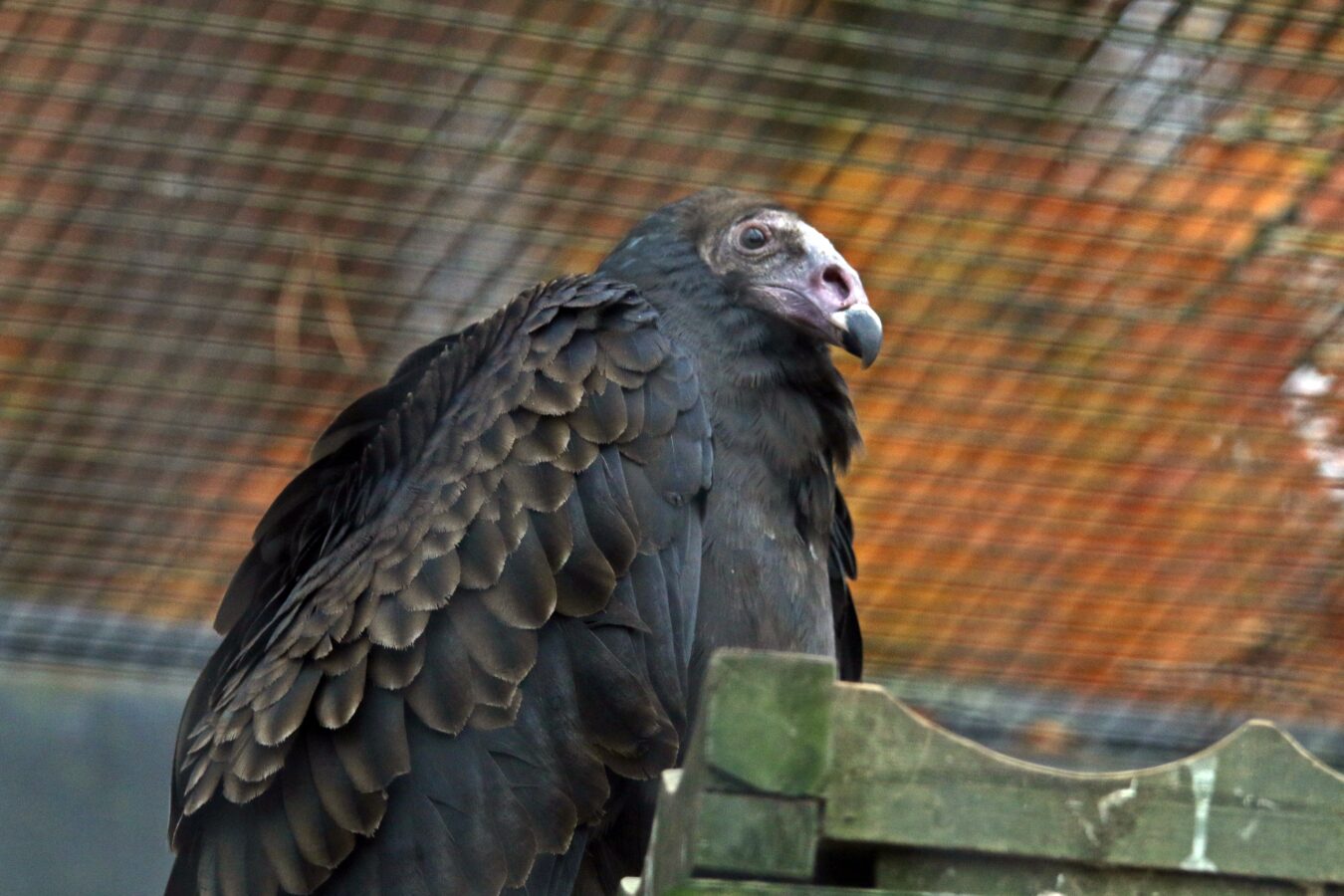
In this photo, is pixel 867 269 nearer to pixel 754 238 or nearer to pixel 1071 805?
pixel 754 238

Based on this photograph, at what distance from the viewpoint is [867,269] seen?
21.4 feet

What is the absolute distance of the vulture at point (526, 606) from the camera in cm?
413

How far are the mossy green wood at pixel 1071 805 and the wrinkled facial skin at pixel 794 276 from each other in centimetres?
222

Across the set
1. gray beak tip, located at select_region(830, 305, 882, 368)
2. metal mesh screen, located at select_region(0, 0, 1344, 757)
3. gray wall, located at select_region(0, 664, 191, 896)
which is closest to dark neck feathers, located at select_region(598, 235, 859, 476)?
gray beak tip, located at select_region(830, 305, 882, 368)

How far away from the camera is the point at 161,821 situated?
6.35m

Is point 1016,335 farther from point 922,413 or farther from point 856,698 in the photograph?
point 856,698

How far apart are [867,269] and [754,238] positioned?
1646mm

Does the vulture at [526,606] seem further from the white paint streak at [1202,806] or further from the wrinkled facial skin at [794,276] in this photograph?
the white paint streak at [1202,806]

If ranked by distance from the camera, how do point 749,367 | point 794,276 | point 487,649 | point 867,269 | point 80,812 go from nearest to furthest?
point 487,649
point 749,367
point 794,276
point 80,812
point 867,269

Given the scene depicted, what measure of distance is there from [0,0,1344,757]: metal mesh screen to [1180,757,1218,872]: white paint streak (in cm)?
365

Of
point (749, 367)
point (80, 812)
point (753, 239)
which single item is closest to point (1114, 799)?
point (749, 367)

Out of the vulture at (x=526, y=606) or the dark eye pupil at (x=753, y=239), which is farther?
the dark eye pupil at (x=753, y=239)

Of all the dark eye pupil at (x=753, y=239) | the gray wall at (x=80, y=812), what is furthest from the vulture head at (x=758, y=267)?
the gray wall at (x=80, y=812)

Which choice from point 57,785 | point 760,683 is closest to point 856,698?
point 760,683
